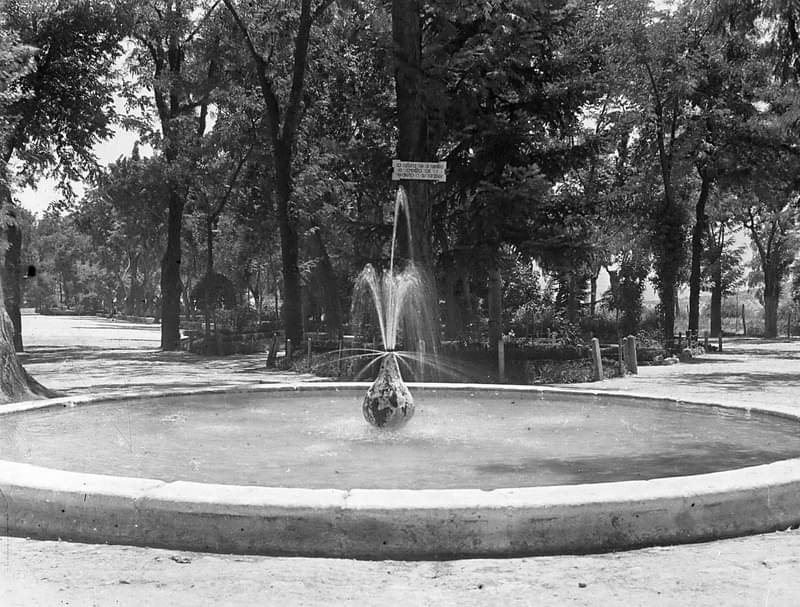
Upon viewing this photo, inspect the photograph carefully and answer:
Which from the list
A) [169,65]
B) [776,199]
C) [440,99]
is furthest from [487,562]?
[776,199]

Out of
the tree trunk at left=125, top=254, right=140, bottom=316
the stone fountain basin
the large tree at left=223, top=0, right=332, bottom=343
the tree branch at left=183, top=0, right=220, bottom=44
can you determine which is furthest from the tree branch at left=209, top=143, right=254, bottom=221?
the tree trunk at left=125, top=254, right=140, bottom=316

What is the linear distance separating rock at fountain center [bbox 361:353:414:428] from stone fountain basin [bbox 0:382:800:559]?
12.7ft

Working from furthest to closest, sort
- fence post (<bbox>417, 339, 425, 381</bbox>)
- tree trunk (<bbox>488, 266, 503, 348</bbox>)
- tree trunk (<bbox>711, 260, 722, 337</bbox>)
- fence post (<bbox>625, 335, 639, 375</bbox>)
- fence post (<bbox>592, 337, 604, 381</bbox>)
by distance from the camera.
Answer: tree trunk (<bbox>711, 260, 722, 337</bbox>)
tree trunk (<bbox>488, 266, 503, 348</bbox>)
fence post (<bbox>625, 335, 639, 375</bbox>)
fence post (<bbox>592, 337, 604, 381</bbox>)
fence post (<bbox>417, 339, 425, 381</bbox>)

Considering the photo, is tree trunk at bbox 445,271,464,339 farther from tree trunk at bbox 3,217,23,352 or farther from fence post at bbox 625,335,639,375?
tree trunk at bbox 3,217,23,352

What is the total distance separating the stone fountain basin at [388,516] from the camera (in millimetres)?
4484

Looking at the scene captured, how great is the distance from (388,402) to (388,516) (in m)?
4.24

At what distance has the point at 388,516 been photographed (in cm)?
445

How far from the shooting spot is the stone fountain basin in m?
4.48

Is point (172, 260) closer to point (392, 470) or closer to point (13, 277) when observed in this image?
point (13, 277)

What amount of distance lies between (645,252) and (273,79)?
20.5 m

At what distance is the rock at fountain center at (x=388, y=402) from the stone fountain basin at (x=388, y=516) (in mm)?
3882

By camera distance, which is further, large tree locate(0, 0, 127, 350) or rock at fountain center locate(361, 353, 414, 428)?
large tree locate(0, 0, 127, 350)

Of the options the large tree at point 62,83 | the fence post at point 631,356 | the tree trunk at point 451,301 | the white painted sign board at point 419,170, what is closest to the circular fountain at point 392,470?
the white painted sign board at point 419,170

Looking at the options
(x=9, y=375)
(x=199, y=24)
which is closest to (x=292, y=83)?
(x=199, y=24)
